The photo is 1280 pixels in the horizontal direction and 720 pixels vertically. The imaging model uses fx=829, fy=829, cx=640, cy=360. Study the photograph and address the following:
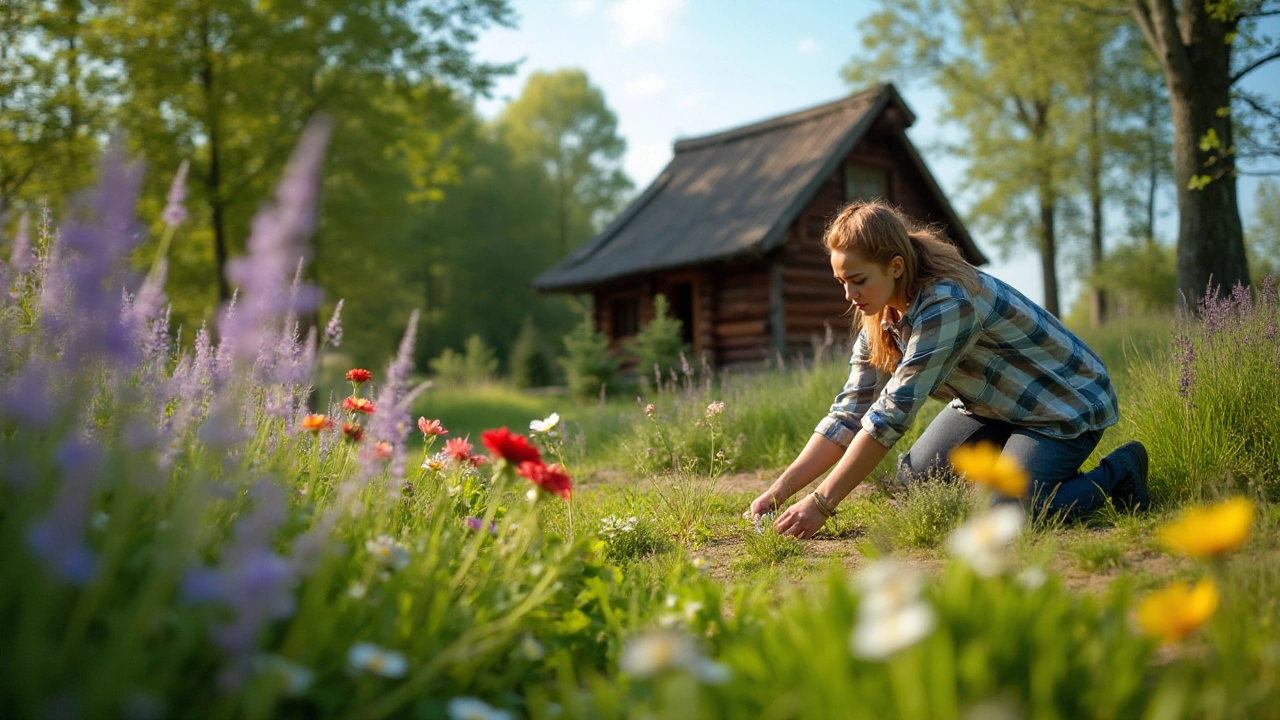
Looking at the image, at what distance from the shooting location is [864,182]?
14016mm

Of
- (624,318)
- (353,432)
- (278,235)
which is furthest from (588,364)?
(278,235)

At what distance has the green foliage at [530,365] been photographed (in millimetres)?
20031

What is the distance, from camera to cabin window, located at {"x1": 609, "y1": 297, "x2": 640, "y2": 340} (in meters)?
15.4

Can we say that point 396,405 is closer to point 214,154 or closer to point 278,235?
point 278,235

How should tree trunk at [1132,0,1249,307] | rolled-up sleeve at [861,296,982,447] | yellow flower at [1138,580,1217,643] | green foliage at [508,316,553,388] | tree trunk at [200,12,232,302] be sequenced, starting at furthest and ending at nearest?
green foliage at [508,316,553,388] < tree trunk at [200,12,232,302] < tree trunk at [1132,0,1249,307] < rolled-up sleeve at [861,296,982,447] < yellow flower at [1138,580,1217,643]

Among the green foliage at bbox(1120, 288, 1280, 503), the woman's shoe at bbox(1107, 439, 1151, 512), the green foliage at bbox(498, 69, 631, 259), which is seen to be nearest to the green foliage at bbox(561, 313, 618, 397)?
the green foliage at bbox(1120, 288, 1280, 503)

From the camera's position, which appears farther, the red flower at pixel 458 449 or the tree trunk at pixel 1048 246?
the tree trunk at pixel 1048 246

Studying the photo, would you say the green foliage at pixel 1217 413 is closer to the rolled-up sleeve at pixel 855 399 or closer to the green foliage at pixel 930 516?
the green foliage at pixel 930 516

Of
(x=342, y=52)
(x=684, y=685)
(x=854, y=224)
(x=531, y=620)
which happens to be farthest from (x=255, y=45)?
(x=684, y=685)

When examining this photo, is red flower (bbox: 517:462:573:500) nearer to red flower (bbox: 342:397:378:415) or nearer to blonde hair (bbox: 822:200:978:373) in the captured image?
red flower (bbox: 342:397:378:415)

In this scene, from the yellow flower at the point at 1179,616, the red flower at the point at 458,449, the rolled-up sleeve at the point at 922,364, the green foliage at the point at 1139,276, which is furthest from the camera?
the green foliage at the point at 1139,276

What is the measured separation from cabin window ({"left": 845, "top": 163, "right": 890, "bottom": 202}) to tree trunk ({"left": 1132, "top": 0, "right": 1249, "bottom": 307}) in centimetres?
661

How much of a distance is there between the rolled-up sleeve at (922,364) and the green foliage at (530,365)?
17305 mm

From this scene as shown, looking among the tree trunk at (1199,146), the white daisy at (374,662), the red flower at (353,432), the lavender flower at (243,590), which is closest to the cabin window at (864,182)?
the tree trunk at (1199,146)
